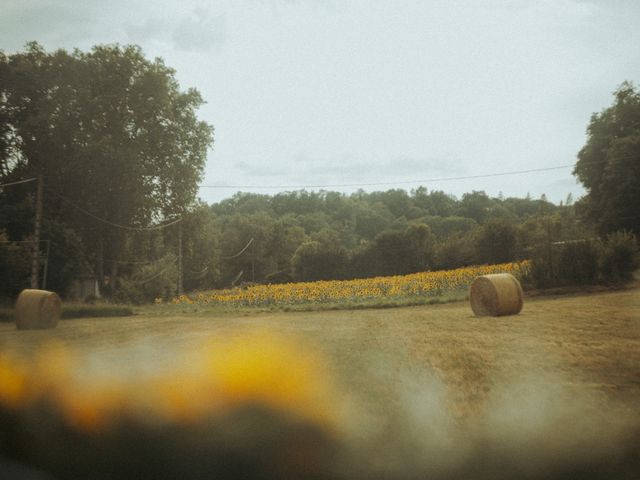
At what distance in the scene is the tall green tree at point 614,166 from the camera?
26.8m

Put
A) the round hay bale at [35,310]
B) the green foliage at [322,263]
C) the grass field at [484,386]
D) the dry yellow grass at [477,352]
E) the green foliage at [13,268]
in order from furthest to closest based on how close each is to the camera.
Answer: the green foliage at [322,263], the green foliage at [13,268], the round hay bale at [35,310], the dry yellow grass at [477,352], the grass field at [484,386]

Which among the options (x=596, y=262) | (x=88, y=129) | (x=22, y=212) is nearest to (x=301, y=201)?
(x=88, y=129)

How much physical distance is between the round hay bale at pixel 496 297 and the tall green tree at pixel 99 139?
25.7 m

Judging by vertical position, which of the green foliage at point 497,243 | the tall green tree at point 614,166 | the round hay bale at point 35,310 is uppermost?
the tall green tree at point 614,166

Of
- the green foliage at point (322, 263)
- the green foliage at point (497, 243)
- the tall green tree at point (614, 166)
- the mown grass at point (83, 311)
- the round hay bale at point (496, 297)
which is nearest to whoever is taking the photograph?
the round hay bale at point (496, 297)

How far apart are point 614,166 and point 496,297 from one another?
72.9 ft

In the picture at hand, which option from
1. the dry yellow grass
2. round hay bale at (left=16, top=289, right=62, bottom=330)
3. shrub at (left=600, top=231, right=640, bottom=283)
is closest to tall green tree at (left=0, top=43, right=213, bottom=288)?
round hay bale at (left=16, top=289, right=62, bottom=330)

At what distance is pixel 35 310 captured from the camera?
38.4ft

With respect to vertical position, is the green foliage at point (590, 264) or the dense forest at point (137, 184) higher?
the dense forest at point (137, 184)

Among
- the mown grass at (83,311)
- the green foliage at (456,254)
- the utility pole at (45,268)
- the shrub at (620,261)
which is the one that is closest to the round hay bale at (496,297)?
the shrub at (620,261)

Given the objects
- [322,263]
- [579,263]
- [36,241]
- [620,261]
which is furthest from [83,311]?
[322,263]

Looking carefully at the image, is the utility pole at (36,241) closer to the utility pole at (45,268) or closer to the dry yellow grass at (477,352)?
the utility pole at (45,268)

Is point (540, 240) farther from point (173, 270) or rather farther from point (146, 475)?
point (173, 270)

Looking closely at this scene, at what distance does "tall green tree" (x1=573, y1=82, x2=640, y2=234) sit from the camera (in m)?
26.8
